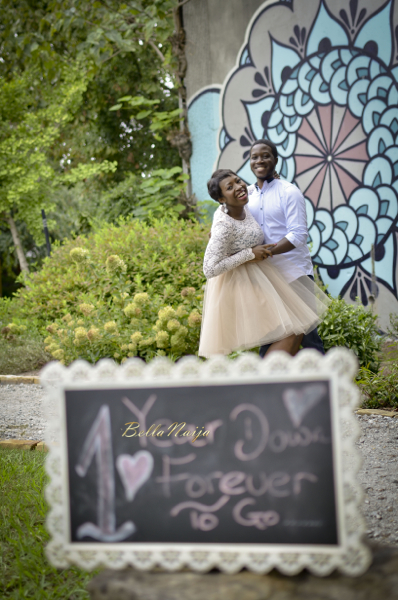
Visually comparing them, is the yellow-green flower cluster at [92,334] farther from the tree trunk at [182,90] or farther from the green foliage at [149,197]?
the tree trunk at [182,90]

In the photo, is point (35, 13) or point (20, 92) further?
point (20, 92)

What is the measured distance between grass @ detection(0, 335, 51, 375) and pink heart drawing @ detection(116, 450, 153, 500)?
4.42 meters

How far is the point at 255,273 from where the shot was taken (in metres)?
3.02

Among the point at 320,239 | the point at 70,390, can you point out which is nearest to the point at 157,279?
the point at 320,239

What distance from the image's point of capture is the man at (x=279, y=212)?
316cm

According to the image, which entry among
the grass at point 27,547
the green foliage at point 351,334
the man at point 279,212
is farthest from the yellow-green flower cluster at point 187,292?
the grass at point 27,547

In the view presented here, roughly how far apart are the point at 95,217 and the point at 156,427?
7531mm

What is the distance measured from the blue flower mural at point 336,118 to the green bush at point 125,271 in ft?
5.18

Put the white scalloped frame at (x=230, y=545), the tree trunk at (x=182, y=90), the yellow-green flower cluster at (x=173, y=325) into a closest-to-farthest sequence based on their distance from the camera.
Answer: the white scalloped frame at (x=230, y=545), the yellow-green flower cluster at (x=173, y=325), the tree trunk at (x=182, y=90)

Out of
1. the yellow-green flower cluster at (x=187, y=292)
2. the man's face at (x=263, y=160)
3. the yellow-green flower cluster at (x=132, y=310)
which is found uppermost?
the man's face at (x=263, y=160)

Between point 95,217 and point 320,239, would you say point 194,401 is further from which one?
point 95,217

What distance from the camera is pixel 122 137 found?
31.2 ft

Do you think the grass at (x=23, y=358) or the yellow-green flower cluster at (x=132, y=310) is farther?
the grass at (x=23, y=358)

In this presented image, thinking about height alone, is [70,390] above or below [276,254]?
below
